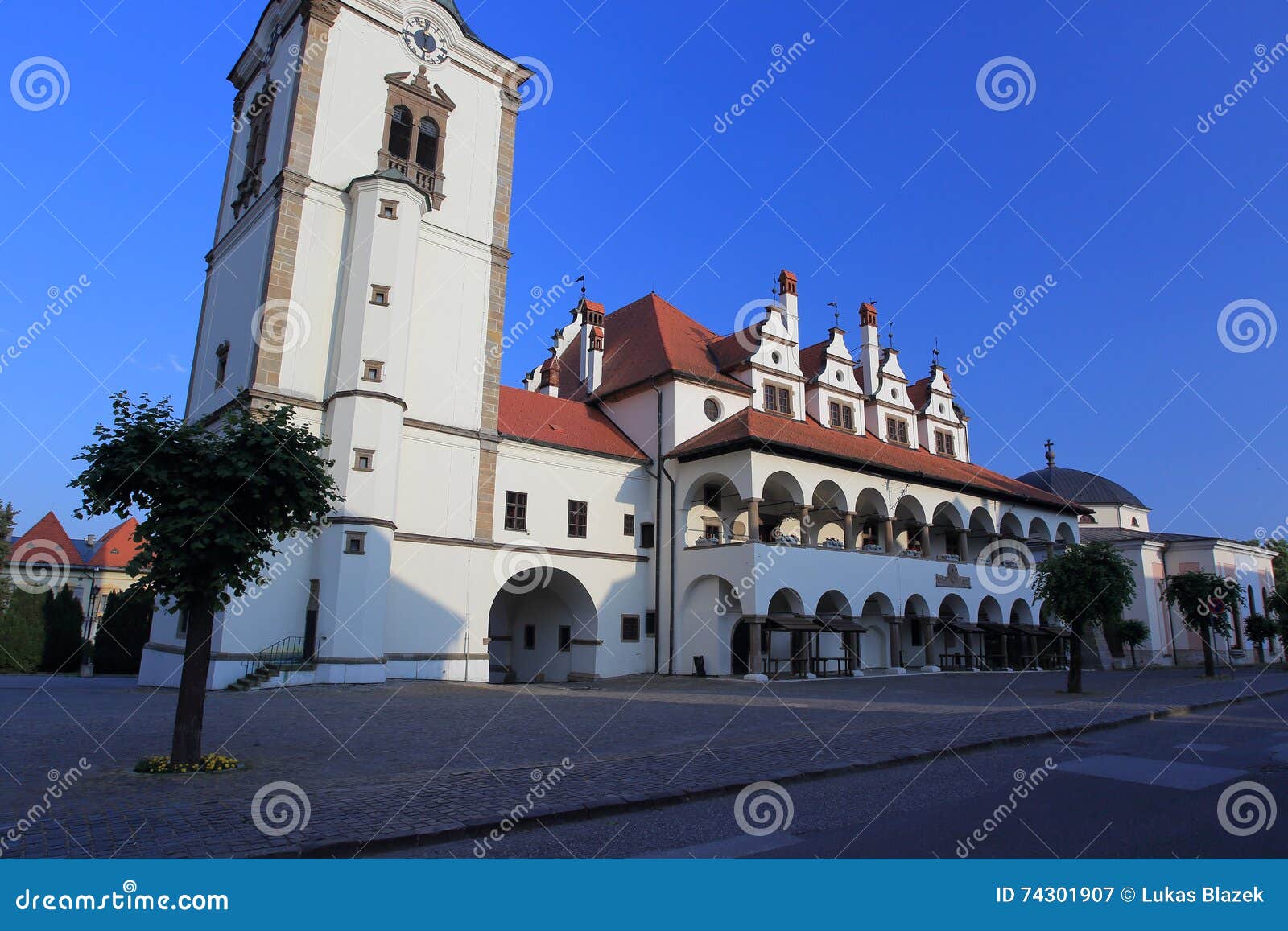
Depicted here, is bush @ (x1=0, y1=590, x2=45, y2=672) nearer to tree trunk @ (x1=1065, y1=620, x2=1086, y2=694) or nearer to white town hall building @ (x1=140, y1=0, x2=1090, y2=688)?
white town hall building @ (x1=140, y1=0, x2=1090, y2=688)

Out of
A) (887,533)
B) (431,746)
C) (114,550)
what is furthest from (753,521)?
(114,550)

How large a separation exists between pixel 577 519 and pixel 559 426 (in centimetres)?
364

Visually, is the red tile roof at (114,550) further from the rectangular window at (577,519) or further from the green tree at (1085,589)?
the green tree at (1085,589)

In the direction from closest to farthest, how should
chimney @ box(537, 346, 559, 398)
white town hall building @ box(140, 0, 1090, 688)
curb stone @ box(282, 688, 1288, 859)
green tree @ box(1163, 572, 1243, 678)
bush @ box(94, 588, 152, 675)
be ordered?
curb stone @ box(282, 688, 1288, 859) → white town hall building @ box(140, 0, 1090, 688) → green tree @ box(1163, 572, 1243, 678) → bush @ box(94, 588, 152, 675) → chimney @ box(537, 346, 559, 398)

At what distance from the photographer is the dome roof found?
55362mm

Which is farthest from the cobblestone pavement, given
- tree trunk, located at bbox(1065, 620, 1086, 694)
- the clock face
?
the clock face

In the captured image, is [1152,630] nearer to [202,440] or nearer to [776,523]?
[776,523]

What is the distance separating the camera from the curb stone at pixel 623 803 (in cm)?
573

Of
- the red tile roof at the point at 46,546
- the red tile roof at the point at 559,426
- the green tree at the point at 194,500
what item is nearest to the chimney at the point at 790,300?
the red tile roof at the point at 559,426

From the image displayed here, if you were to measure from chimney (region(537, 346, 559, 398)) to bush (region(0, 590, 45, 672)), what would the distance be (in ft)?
77.7

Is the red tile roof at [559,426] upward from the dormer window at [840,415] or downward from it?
downward

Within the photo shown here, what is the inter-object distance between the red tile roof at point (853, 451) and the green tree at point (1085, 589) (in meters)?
9.42

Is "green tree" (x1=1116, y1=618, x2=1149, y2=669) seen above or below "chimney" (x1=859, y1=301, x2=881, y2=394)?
below

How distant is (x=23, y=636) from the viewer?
33844 millimetres
